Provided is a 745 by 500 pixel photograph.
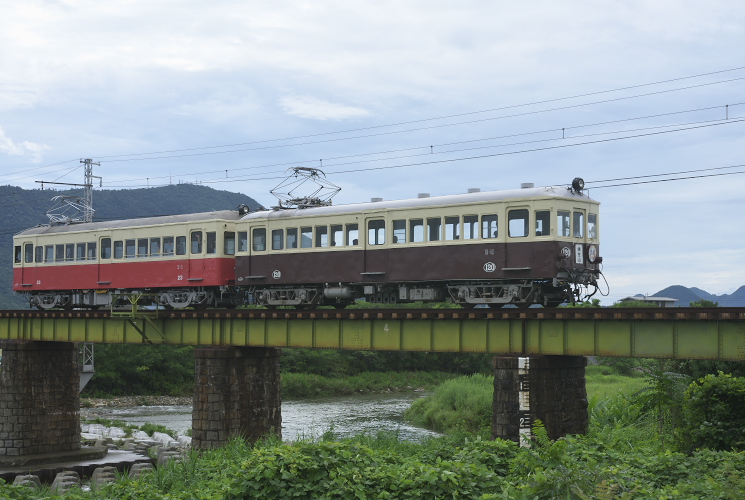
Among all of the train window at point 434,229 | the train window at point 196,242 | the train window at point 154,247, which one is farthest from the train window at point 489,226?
the train window at point 154,247

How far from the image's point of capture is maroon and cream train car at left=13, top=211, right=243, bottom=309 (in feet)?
96.2

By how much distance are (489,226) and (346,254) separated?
525 centimetres

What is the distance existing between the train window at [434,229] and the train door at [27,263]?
21342 mm

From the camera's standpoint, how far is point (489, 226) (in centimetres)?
2250

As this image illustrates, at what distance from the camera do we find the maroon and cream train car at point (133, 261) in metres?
29.3

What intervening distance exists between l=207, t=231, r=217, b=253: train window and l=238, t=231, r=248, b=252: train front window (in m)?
1.00

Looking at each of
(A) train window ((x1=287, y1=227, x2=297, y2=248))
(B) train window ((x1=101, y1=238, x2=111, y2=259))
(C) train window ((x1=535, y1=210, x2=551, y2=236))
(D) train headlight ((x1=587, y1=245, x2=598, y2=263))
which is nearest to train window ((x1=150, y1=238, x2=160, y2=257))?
(B) train window ((x1=101, y1=238, x2=111, y2=259))

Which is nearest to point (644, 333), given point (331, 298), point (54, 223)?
point (331, 298)

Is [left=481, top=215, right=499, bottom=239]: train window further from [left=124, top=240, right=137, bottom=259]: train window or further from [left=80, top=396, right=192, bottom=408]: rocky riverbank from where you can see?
[left=80, top=396, right=192, bottom=408]: rocky riverbank

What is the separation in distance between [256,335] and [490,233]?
9289mm

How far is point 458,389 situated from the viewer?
4616cm

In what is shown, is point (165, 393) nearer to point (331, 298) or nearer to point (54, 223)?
point (54, 223)

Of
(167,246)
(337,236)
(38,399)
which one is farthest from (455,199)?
(38,399)

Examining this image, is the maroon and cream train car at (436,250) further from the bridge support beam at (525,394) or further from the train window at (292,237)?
the bridge support beam at (525,394)
